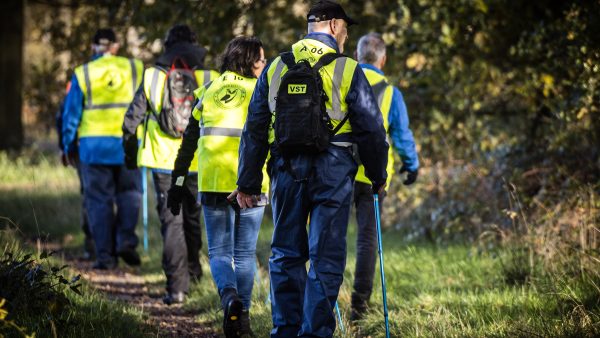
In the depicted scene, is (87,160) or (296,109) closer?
(296,109)

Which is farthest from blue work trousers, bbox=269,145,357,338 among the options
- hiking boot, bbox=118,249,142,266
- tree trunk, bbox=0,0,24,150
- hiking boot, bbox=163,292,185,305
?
tree trunk, bbox=0,0,24,150

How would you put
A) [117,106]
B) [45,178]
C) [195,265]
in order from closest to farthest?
[195,265] < [117,106] < [45,178]

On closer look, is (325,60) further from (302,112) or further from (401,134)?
(401,134)

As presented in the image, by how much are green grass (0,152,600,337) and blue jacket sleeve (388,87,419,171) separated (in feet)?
3.52

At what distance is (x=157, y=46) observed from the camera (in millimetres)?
11734

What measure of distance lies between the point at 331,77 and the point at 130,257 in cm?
510

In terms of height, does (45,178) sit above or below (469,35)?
below

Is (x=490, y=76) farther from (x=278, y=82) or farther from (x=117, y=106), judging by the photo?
(x=278, y=82)

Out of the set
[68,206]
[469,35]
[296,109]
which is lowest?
[68,206]

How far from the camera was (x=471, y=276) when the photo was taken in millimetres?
7633

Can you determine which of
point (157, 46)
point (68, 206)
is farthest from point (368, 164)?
point (68, 206)

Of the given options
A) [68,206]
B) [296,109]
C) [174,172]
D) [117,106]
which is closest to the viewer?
[296,109]

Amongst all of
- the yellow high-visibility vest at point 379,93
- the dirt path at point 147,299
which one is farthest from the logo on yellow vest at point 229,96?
the dirt path at point 147,299

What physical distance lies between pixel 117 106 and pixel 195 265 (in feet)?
6.72
